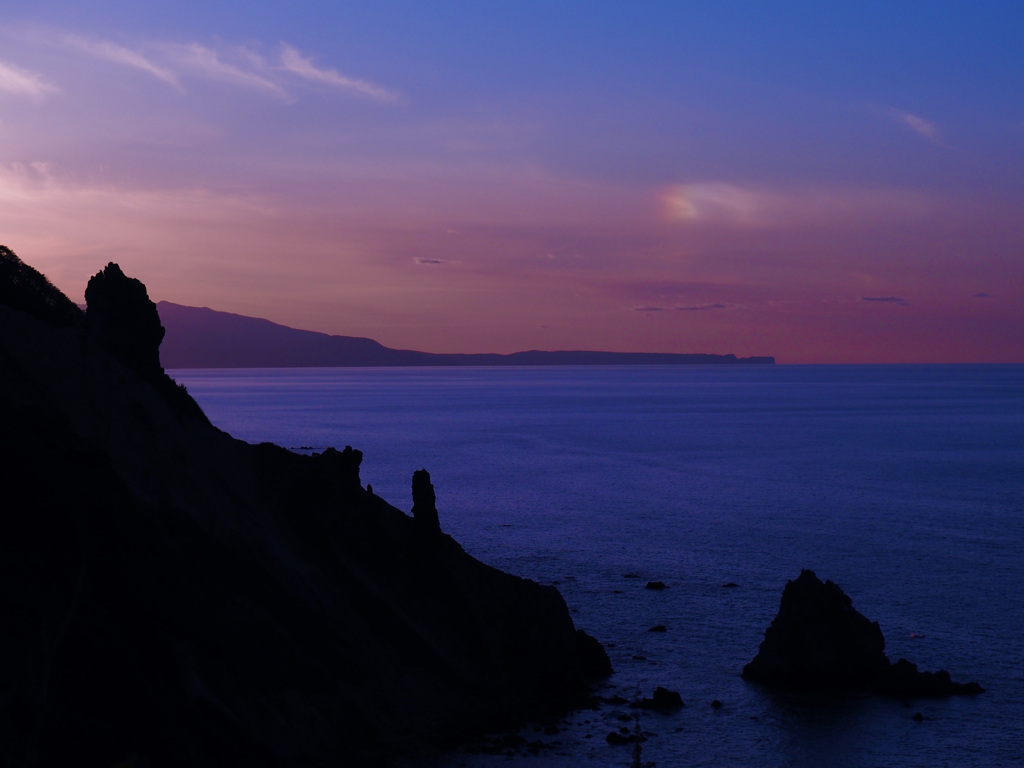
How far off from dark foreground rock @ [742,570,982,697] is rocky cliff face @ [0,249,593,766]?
8.09m

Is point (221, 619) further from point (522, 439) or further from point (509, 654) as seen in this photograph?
point (522, 439)

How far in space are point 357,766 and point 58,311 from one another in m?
20.3

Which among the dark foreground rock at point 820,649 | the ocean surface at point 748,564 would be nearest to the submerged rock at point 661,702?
the ocean surface at point 748,564

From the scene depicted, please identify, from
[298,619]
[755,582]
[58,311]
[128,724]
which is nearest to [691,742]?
[298,619]

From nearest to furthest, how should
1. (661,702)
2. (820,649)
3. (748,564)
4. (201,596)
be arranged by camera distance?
(201,596)
(661,702)
(820,649)
(748,564)

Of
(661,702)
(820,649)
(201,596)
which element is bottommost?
(661,702)

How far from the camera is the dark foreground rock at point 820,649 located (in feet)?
118

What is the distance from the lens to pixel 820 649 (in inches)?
1428

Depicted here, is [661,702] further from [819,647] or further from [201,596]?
[201,596]

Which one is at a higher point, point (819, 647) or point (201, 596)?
point (201, 596)

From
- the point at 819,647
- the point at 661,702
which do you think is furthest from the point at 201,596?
the point at 819,647

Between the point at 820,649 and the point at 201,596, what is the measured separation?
80.7 feet

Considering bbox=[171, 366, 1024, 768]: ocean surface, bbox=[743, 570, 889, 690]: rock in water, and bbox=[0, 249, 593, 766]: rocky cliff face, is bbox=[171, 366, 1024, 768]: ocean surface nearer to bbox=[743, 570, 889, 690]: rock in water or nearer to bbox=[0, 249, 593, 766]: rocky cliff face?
bbox=[743, 570, 889, 690]: rock in water

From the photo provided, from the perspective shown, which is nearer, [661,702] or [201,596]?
[201,596]
